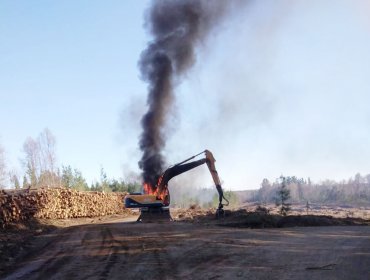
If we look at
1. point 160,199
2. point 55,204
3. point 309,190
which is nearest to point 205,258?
point 160,199

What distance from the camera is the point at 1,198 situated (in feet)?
73.7

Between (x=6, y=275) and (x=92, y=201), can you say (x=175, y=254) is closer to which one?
(x=6, y=275)

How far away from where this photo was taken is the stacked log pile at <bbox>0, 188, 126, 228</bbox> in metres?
23.2

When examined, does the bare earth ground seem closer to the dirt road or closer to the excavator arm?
the dirt road

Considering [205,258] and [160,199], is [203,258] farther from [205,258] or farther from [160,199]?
[160,199]

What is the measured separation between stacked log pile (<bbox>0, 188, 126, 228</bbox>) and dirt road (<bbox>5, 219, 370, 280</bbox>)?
7.89 meters

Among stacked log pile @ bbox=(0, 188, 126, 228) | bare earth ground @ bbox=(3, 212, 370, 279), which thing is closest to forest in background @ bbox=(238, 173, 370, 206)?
stacked log pile @ bbox=(0, 188, 126, 228)

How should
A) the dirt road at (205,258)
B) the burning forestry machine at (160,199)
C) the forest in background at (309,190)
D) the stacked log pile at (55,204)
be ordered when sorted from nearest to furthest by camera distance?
the dirt road at (205,258) < the stacked log pile at (55,204) < the burning forestry machine at (160,199) < the forest in background at (309,190)

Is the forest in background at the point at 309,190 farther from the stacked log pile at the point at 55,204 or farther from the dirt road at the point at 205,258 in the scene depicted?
the dirt road at the point at 205,258

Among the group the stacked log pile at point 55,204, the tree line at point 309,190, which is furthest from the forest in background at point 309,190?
the stacked log pile at point 55,204

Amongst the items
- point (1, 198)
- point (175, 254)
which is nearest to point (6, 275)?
point (175, 254)

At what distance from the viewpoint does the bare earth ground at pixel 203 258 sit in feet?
30.4

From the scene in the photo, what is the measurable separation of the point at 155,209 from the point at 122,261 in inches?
642

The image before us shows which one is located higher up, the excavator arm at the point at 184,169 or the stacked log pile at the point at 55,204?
the excavator arm at the point at 184,169
